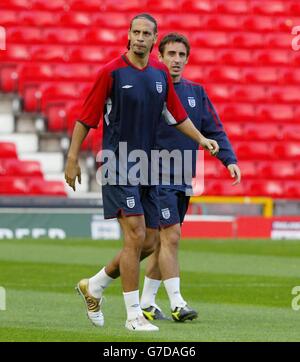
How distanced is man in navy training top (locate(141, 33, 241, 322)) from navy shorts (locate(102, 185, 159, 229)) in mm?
935

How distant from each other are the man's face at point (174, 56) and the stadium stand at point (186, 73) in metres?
13.3

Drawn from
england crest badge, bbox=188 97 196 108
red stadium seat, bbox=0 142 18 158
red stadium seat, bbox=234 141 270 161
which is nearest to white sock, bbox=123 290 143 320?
england crest badge, bbox=188 97 196 108

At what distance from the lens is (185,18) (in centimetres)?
2747

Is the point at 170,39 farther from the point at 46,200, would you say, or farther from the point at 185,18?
the point at 185,18

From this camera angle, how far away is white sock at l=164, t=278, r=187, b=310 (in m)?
9.88

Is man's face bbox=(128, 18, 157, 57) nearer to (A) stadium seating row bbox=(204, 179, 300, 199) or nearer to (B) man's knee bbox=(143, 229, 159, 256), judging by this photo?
(B) man's knee bbox=(143, 229, 159, 256)

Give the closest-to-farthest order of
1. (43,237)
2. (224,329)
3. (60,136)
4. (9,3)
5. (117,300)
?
(224,329), (117,300), (43,237), (60,136), (9,3)

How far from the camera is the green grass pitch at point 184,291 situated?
28.4ft

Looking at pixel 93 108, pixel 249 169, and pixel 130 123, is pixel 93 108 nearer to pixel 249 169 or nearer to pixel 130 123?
pixel 130 123

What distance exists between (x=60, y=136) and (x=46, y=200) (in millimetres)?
3408

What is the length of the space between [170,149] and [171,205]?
471mm

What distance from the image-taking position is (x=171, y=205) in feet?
33.6

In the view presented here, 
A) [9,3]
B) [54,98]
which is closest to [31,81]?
[54,98]

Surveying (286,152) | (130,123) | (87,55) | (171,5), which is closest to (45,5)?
(87,55)
